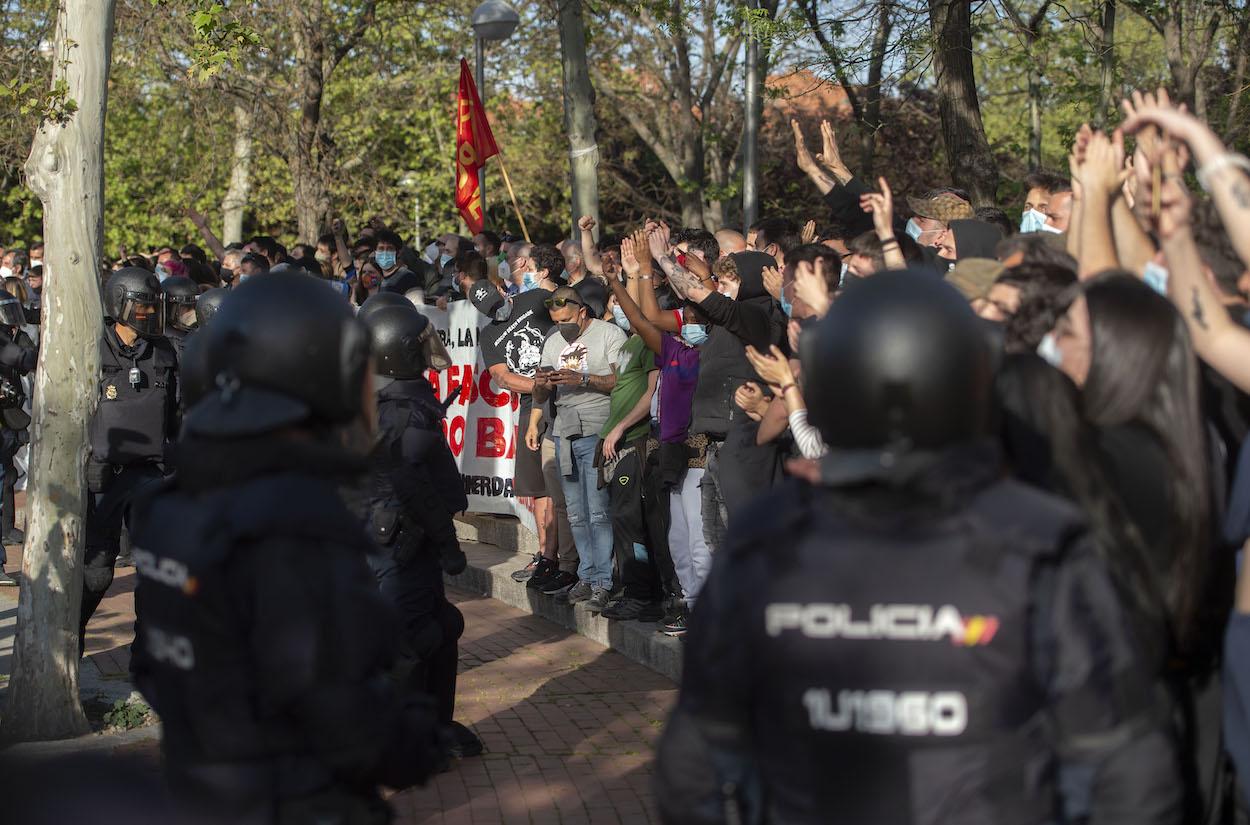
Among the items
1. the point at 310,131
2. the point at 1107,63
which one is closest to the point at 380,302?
the point at 1107,63

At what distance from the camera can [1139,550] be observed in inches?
111

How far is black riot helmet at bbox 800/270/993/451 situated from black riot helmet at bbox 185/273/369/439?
3.28 feet

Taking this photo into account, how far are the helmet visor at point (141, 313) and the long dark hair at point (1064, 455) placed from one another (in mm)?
6659

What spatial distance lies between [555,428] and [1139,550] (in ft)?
21.7

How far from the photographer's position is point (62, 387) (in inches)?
274

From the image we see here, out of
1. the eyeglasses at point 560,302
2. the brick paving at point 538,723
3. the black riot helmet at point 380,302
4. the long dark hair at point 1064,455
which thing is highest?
the black riot helmet at point 380,302

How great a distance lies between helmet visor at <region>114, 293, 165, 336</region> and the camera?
28.1ft

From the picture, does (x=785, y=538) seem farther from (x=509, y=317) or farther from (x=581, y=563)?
(x=509, y=317)

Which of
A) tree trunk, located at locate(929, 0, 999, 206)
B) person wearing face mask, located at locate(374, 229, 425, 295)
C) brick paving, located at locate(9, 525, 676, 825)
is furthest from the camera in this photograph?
person wearing face mask, located at locate(374, 229, 425, 295)

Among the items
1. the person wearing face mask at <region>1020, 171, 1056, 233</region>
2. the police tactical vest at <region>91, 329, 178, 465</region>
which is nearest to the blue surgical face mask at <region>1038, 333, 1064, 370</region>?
the person wearing face mask at <region>1020, 171, 1056, 233</region>

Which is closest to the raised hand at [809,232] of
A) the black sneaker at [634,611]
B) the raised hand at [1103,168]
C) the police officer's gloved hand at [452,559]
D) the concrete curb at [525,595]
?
the black sneaker at [634,611]

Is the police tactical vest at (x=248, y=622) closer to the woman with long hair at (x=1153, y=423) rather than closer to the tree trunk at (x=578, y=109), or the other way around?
the woman with long hair at (x=1153, y=423)

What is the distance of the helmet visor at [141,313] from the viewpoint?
8562mm

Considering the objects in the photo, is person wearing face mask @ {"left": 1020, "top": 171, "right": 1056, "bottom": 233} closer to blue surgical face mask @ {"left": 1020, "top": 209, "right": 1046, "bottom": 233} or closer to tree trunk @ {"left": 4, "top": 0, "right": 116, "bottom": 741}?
blue surgical face mask @ {"left": 1020, "top": 209, "right": 1046, "bottom": 233}
